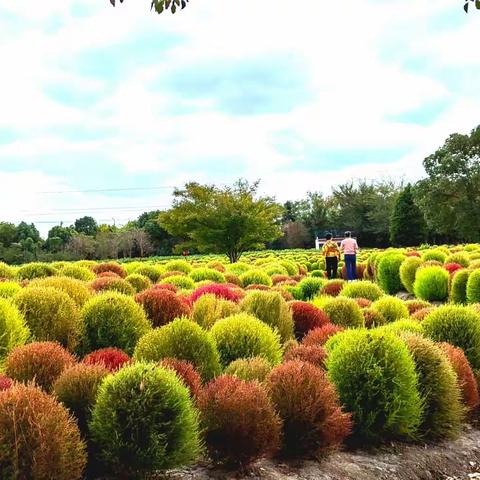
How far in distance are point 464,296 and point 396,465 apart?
26.9 ft

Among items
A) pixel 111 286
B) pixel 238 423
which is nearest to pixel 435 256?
pixel 111 286

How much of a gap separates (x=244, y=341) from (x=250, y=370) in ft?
2.04

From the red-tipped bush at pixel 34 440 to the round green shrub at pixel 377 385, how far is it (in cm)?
177

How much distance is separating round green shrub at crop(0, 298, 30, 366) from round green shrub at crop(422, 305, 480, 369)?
3221 mm

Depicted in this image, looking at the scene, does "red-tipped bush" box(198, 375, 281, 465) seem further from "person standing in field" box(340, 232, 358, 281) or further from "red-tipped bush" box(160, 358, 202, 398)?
"person standing in field" box(340, 232, 358, 281)

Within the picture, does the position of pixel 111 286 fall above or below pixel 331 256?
above

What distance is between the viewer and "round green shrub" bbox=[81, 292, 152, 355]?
13.2 feet

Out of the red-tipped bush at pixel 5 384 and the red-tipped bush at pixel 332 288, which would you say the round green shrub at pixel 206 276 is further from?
the red-tipped bush at pixel 5 384

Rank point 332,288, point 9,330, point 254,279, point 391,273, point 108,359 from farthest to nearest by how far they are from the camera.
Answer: point 391,273, point 254,279, point 332,288, point 9,330, point 108,359

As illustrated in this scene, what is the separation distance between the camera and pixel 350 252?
17594mm

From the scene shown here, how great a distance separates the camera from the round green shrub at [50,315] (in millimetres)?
3963

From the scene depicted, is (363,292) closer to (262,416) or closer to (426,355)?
(426,355)

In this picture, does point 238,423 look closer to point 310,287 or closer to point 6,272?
point 6,272

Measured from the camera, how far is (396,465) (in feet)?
10.9
